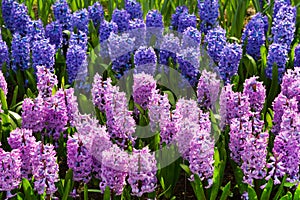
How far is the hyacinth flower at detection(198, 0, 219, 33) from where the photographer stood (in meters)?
6.50

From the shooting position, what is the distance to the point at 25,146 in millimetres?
4020

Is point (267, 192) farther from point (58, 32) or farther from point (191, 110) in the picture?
point (58, 32)

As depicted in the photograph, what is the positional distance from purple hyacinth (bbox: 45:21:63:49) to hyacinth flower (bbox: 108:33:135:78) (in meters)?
0.79

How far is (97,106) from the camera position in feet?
16.7

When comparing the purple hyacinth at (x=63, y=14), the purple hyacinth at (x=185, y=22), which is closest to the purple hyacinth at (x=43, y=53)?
the purple hyacinth at (x=63, y=14)

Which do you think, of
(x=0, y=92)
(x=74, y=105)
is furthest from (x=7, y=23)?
(x=74, y=105)

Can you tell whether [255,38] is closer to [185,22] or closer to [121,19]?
[185,22]

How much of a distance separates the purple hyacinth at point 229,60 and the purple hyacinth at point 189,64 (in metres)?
0.23

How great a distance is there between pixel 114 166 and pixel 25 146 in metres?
0.68

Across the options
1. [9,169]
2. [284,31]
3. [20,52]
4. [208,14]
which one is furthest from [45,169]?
A: [208,14]

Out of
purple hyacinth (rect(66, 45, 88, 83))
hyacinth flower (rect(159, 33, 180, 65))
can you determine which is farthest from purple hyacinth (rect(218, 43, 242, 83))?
purple hyacinth (rect(66, 45, 88, 83))

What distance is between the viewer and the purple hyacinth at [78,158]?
13.0ft

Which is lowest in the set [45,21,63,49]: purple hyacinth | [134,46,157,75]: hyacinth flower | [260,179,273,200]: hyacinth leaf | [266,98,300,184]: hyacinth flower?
[260,179,273,200]: hyacinth leaf

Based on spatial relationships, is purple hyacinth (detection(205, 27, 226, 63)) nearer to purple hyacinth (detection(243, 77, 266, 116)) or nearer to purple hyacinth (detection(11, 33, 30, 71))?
purple hyacinth (detection(243, 77, 266, 116))
